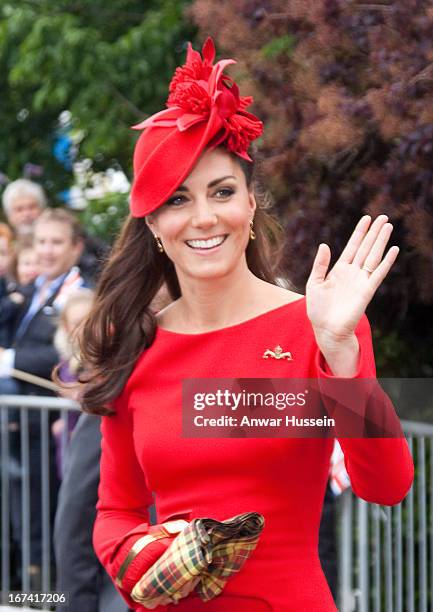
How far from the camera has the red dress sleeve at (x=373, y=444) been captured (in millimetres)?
2350

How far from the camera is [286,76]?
5.13 metres

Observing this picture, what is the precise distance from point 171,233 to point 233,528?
2.19 feet

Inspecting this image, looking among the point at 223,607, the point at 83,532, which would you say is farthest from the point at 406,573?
the point at 223,607

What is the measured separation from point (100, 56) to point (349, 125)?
8.52ft

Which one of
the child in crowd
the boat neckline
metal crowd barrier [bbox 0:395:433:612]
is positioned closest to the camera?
the boat neckline

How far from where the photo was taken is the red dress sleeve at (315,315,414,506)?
2350mm

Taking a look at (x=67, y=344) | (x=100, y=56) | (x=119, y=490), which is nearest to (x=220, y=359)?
(x=119, y=490)

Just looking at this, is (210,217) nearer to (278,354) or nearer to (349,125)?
(278,354)

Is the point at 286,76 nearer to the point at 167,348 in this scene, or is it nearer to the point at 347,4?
the point at 347,4

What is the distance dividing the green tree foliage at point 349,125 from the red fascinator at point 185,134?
5.36ft

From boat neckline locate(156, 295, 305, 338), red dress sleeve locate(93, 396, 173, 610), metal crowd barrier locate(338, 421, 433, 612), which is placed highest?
boat neckline locate(156, 295, 305, 338)

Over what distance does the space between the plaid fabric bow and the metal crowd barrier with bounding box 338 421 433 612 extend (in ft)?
7.26

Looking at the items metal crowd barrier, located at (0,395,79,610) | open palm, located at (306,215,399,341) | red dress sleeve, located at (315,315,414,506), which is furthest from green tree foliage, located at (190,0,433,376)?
red dress sleeve, located at (315,315,414,506)

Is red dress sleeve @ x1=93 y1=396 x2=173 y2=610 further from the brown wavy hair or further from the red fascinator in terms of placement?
the red fascinator
